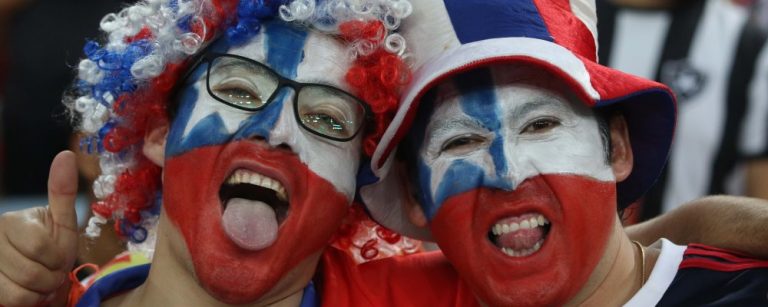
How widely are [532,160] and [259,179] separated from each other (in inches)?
27.1

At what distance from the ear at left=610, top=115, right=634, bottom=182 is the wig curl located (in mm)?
571

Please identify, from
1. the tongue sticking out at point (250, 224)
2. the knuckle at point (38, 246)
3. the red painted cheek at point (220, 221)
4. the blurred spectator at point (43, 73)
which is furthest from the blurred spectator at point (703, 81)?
the knuckle at point (38, 246)

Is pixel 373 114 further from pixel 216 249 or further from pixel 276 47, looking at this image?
pixel 216 249

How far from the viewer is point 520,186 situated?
3.31 m

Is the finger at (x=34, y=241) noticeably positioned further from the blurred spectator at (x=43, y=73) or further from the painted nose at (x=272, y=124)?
the blurred spectator at (x=43, y=73)

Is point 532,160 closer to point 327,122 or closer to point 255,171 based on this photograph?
point 327,122

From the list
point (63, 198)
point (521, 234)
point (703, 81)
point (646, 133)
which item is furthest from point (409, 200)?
point (703, 81)

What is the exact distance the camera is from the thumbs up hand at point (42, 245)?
10.8 feet

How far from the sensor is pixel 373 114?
3518mm

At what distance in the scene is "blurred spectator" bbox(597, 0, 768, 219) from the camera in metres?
4.98

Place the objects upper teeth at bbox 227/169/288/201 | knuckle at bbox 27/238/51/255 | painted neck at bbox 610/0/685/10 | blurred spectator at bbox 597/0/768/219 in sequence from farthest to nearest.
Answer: painted neck at bbox 610/0/685/10
blurred spectator at bbox 597/0/768/219
upper teeth at bbox 227/169/288/201
knuckle at bbox 27/238/51/255

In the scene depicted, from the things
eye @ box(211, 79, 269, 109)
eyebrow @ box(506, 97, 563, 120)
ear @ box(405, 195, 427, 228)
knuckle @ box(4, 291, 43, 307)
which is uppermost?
eyebrow @ box(506, 97, 563, 120)

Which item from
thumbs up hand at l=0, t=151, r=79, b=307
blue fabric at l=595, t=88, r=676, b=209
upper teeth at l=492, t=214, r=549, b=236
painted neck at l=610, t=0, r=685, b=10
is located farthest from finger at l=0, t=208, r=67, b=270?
painted neck at l=610, t=0, r=685, b=10

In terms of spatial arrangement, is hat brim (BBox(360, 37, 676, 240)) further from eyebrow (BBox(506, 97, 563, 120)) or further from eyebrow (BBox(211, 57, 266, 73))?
eyebrow (BBox(211, 57, 266, 73))
